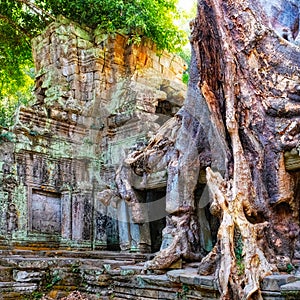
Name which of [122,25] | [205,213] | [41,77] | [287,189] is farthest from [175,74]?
[287,189]

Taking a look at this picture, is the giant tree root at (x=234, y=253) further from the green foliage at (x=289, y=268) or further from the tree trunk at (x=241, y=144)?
the green foliage at (x=289, y=268)

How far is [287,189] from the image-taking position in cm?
561

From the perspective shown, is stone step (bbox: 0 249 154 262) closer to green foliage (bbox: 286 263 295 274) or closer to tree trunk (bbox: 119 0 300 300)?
tree trunk (bbox: 119 0 300 300)

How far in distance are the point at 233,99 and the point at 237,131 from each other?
0.42 metres

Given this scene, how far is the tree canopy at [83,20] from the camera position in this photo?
419 inches

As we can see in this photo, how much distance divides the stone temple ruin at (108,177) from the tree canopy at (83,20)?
40 cm

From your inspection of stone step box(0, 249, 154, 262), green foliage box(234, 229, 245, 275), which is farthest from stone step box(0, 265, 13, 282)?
green foliage box(234, 229, 245, 275)

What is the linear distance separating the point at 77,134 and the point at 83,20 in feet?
9.93

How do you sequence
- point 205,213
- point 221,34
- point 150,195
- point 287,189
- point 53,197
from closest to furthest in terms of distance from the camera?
point 287,189, point 221,34, point 205,213, point 150,195, point 53,197

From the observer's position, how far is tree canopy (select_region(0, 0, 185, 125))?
10.6 m

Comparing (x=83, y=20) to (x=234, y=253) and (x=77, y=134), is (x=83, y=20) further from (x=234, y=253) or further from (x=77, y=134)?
(x=234, y=253)

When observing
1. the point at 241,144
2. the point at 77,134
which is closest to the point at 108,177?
the point at 77,134

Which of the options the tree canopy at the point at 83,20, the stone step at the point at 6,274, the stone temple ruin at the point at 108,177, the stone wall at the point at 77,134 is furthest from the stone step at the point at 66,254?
the tree canopy at the point at 83,20

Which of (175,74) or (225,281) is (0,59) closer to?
(175,74)
